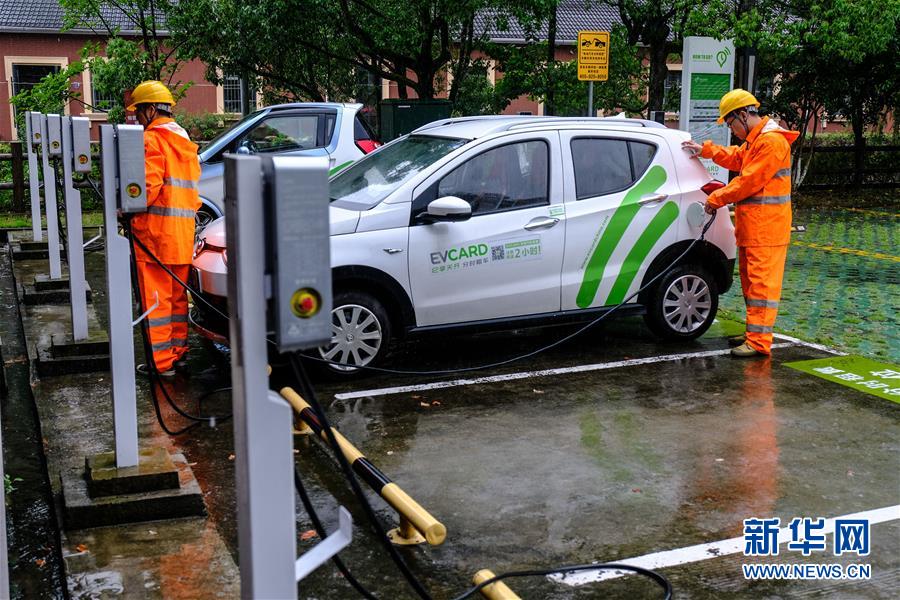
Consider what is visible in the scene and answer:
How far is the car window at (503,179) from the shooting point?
7715 mm

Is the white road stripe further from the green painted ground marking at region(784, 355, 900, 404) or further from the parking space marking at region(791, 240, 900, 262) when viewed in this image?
the parking space marking at region(791, 240, 900, 262)

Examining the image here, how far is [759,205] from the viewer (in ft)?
26.9

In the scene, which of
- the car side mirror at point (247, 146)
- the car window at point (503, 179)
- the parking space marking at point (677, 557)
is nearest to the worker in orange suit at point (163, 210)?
the car window at point (503, 179)

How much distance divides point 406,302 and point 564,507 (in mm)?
2570

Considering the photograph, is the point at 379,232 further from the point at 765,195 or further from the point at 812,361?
the point at 812,361

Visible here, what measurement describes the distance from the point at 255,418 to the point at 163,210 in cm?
519

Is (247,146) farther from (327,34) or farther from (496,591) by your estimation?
(496,591)

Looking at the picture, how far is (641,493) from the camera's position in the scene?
5516 millimetres

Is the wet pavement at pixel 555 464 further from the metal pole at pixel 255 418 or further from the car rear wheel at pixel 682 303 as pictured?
the metal pole at pixel 255 418

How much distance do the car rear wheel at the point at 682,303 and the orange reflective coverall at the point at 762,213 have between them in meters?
0.40

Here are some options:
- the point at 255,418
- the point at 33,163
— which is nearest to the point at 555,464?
the point at 255,418

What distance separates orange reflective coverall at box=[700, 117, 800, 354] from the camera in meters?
8.08

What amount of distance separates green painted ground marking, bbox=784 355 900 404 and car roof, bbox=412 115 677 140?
2.26 metres

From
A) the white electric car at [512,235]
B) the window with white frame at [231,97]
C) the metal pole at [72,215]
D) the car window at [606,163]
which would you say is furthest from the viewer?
the window with white frame at [231,97]
